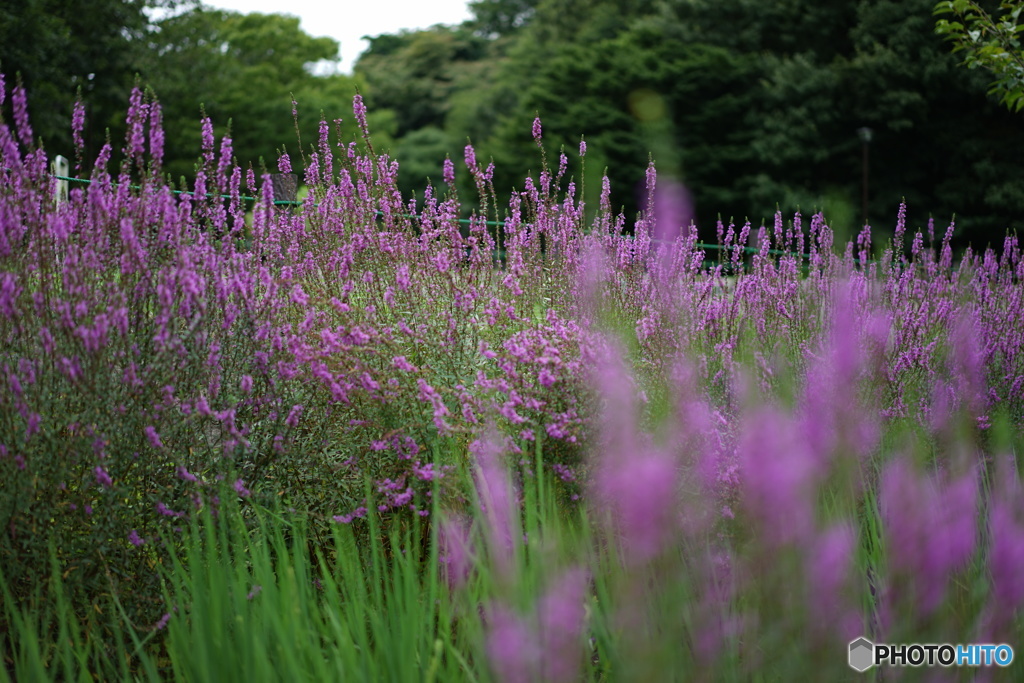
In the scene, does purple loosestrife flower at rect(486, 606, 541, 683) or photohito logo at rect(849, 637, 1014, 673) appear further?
photohito logo at rect(849, 637, 1014, 673)

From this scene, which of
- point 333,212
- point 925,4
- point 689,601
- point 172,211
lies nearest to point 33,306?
point 172,211

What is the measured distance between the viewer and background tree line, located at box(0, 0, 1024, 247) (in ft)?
78.7

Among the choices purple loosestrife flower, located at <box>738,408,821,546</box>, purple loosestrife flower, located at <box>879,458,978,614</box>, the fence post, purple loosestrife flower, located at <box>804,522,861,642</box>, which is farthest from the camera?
the fence post

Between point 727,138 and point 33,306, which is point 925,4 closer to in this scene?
point 727,138

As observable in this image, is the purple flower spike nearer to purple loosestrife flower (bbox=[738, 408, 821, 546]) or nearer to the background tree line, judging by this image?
purple loosestrife flower (bbox=[738, 408, 821, 546])

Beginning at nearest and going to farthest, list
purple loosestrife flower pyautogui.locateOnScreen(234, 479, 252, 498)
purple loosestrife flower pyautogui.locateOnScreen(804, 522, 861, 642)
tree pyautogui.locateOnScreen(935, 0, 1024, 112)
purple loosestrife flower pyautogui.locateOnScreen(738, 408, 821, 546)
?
purple loosestrife flower pyautogui.locateOnScreen(738, 408, 821, 546), purple loosestrife flower pyautogui.locateOnScreen(804, 522, 861, 642), purple loosestrife flower pyautogui.locateOnScreen(234, 479, 252, 498), tree pyautogui.locateOnScreen(935, 0, 1024, 112)

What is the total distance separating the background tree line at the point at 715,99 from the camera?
24000mm

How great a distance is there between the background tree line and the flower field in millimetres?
16163

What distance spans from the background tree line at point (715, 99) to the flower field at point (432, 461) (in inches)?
636

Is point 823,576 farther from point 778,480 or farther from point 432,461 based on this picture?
point 432,461

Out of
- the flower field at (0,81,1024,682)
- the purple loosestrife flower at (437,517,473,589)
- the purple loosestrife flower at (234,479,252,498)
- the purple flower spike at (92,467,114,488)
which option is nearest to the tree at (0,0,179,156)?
the flower field at (0,81,1024,682)

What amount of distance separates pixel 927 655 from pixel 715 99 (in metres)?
31.1

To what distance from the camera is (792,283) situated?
5430 millimetres

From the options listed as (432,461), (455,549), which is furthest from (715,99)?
Result: (455,549)
